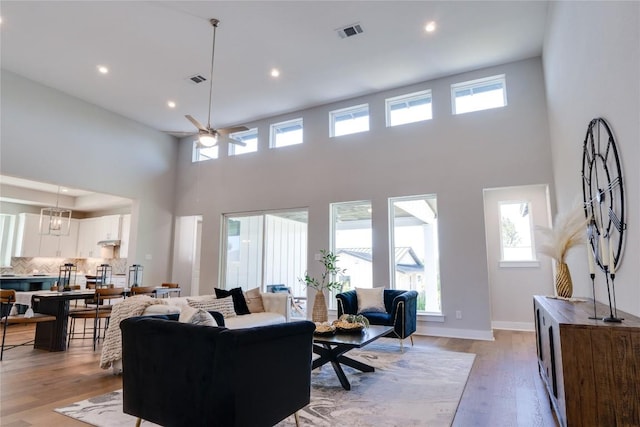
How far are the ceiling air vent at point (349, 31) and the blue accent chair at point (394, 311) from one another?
3759 mm

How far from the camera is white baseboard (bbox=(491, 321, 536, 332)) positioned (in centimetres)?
623

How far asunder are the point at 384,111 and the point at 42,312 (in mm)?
6431

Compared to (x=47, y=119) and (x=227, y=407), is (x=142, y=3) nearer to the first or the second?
(x=47, y=119)

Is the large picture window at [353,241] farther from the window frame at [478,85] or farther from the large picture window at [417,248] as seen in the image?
the window frame at [478,85]

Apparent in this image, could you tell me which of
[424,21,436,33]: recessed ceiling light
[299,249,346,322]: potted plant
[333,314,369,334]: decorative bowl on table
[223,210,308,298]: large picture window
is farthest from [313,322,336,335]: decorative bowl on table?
[424,21,436,33]: recessed ceiling light

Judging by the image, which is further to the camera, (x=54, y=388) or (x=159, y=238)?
(x=159, y=238)

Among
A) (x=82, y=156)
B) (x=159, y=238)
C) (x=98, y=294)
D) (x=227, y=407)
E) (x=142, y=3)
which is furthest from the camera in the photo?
(x=159, y=238)

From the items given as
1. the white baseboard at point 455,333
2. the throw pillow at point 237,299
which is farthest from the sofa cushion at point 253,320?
the white baseboard at point 455,333

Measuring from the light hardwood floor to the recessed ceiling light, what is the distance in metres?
4.47

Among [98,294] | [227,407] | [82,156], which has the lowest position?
[227,407]

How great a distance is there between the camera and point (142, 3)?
4539mm

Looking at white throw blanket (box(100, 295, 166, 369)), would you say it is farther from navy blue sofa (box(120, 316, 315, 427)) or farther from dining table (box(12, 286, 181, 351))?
dining table (box(12, 286, 181, 351))

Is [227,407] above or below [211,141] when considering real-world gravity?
below

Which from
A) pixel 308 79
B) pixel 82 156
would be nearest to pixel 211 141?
pixel 308 79
